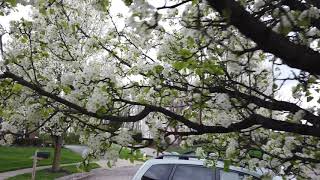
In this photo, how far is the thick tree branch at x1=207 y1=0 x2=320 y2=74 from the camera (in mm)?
2148

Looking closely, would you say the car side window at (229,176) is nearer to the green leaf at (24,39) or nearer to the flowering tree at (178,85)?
the flowering tree at (178,85)

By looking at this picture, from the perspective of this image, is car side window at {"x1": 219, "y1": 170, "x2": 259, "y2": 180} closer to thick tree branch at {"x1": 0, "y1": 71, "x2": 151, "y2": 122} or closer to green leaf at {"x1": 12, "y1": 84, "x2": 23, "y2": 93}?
green leaf at {"x1": 12, "y1": 84, "x2": 23, "y2": 93}

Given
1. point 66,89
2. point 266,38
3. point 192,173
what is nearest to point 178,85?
point 66,89

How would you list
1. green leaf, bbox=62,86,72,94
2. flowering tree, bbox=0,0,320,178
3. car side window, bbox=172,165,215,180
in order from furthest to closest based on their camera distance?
car side window, bbox=172,165,215,180 → green leaf, bbox=62,86,72,94 → flowering tree, bbox=0,0,320,178

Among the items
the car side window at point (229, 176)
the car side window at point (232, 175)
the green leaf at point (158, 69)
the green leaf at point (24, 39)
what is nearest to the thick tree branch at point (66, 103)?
the green leaf at point (158, 69)

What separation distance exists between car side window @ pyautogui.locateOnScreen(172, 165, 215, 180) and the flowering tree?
7.69 feet

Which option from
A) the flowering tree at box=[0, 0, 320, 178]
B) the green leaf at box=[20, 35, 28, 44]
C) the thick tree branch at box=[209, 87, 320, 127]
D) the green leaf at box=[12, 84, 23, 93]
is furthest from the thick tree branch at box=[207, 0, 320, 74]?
the green leaf at box=[20, 35, 28, 44]

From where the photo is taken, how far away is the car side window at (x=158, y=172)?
342 inches

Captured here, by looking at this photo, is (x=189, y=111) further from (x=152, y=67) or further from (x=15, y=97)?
(x=15, y=97)

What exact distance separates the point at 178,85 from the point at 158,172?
3.72 metres

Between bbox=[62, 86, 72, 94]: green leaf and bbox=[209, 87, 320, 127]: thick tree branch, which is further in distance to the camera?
bbox=[62, 86, 72, 94]: green leaf

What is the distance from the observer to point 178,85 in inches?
211

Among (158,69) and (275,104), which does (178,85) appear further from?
(275,104)

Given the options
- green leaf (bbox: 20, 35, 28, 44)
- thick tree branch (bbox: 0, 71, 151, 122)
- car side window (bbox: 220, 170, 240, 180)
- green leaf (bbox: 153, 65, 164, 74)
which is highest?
green leaf (bbox: 20, 35, 28, 44)
